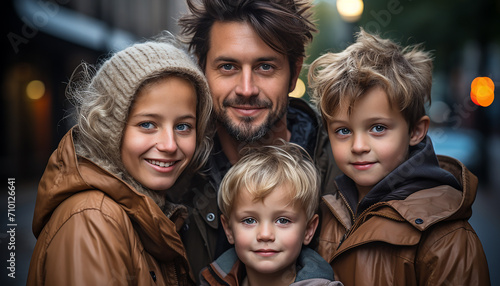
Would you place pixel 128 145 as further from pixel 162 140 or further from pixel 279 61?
pixel 279 61

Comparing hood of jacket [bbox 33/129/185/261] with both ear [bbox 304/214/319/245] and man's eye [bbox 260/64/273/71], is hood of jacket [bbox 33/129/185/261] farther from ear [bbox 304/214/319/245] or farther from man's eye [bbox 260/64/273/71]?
man's eye [bbox 260/64/273/71]

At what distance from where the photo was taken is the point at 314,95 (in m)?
2.89

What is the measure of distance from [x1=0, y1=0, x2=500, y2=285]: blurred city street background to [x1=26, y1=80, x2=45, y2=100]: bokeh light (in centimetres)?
3

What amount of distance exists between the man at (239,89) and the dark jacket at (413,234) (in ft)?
2.44

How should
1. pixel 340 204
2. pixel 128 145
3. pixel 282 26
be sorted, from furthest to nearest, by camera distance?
pixel 282 26
pixel 340 204
pixel 128 145

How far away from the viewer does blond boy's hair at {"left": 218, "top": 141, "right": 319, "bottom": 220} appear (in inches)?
99.3

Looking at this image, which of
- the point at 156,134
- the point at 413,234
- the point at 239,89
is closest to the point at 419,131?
the point at 413,234

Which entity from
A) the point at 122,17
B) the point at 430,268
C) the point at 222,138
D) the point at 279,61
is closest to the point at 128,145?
the point at 222,138

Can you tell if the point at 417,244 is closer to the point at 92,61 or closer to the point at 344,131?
the point at 344,131

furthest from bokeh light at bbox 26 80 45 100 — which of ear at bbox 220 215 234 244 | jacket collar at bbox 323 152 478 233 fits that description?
jacket collar at bbox 323 152 478 233

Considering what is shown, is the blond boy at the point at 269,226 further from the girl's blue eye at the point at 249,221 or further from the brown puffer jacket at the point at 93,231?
the brown puffer jacket at the point at 93,231

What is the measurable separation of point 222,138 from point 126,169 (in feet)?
3.30

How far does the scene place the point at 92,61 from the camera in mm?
14234

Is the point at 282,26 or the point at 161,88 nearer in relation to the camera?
the point at 161,88
